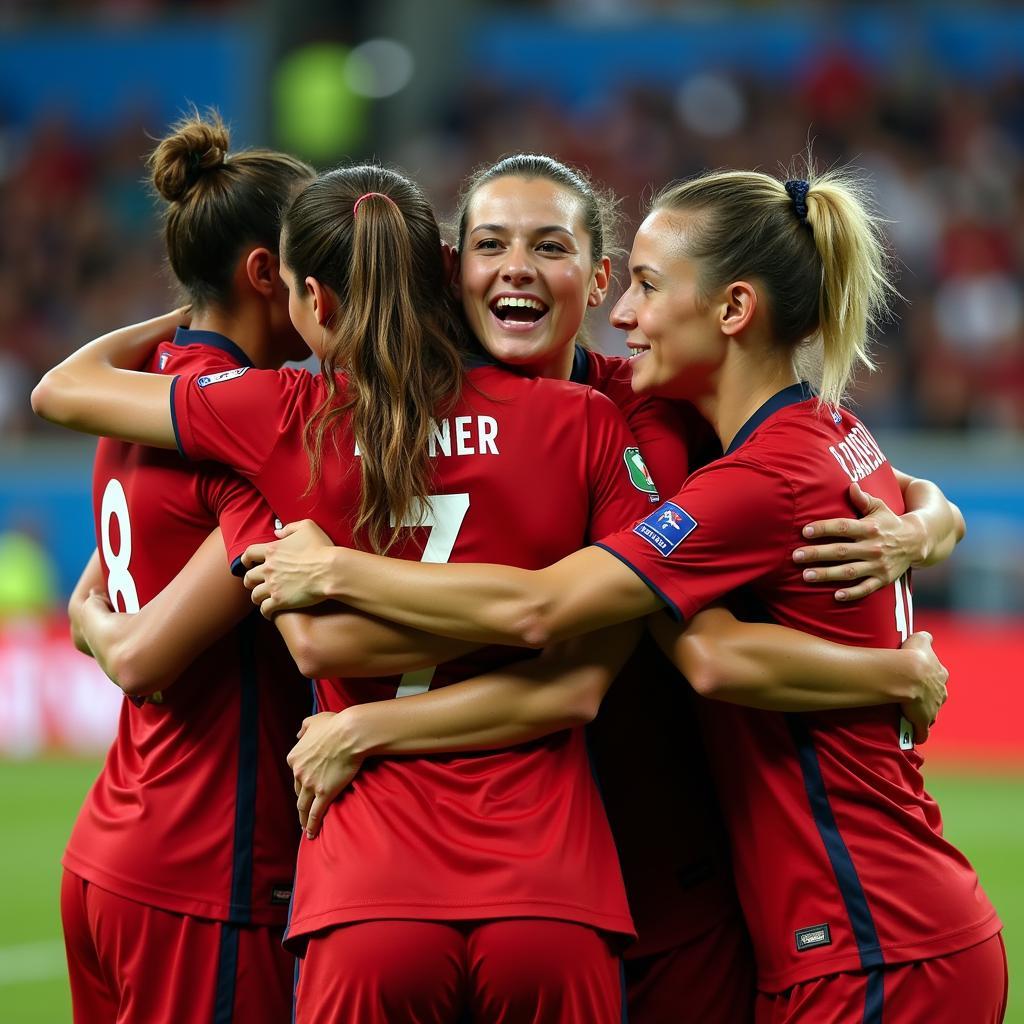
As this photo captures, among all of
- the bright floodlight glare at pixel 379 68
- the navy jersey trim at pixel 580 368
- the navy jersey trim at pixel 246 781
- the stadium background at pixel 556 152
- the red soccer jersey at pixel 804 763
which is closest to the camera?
the red soccer jersey at pixel 804 763

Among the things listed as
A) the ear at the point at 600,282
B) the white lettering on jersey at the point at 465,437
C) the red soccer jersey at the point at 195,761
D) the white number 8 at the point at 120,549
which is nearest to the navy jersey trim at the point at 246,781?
the red soccer jersey at the point at 195,761

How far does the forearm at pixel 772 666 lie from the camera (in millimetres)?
3074

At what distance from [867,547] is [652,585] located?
1.53ft

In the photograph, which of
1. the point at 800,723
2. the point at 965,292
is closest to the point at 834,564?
the point at 800,723

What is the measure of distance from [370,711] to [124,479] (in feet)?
2.83

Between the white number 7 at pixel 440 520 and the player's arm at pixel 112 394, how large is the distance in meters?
0.54

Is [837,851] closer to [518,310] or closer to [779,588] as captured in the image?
[779,588]

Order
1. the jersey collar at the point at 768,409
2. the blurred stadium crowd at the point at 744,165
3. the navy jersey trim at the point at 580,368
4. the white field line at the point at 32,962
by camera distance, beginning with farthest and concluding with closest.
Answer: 1. the blurred stadium crowd at the point at 744,165
2. the white field line at the point at 32,962
3. the navy jersey trim at the point at 580,368
4. the jersey collar at the point at 768,409

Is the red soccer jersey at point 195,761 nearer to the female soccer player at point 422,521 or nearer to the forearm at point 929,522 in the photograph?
the female soccer player at point 422,521

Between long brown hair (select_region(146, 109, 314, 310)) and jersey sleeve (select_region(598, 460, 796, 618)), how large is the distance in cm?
112

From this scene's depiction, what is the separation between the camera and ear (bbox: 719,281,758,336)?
331cm

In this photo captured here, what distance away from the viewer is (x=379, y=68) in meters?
18.0

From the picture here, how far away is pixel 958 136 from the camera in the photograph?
587 inches

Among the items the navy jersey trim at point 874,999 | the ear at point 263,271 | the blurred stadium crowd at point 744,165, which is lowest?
the navy jersey trim at point 874,999
